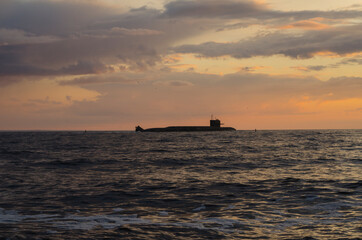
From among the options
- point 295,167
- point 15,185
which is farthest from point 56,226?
point 295,167

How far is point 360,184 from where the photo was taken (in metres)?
26.3

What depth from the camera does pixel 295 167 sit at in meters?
38.0

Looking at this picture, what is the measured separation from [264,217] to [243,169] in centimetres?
2012

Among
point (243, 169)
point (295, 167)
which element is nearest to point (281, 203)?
point (243, 169)

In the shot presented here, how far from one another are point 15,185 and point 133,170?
12226 millimetres

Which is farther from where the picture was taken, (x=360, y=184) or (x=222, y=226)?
(x=360, y=184)

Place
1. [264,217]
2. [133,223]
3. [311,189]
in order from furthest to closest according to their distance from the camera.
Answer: [311,189]
[264,217]
[133,223]

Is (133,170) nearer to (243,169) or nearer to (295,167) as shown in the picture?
(243,169)

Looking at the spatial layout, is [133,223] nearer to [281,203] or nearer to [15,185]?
[281,203]

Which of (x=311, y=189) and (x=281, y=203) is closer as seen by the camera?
(x=281, y=203)

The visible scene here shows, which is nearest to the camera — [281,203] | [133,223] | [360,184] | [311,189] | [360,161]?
[133,223]

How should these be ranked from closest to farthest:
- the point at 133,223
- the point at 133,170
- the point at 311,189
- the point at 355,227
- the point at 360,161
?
the point at 355,227 → the point at 133,223 → the point at 311,189 → the point at 133,170 → the point at 360,161

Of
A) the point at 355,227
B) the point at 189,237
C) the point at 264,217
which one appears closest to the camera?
the point at 189,237

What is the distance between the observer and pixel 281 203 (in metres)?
20.1
